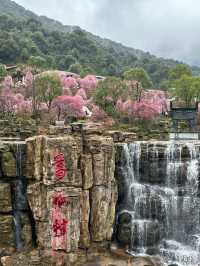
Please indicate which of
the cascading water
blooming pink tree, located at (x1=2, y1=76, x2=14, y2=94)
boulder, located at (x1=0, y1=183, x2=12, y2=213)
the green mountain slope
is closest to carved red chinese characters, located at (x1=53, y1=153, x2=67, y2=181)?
boulder, located at (x1=0, y1=183, x2=12, y2=213)

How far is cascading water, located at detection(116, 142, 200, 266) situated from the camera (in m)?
24.5

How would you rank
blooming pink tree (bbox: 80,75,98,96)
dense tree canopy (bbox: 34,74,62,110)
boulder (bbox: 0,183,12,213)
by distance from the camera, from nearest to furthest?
boulder (bbox: 0,183,12,213), dense tree canopy (bbox: 34,74,62,110), blooming pink tree (bbox: 80,75,98,96)

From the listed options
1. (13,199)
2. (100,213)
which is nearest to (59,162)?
(100,213)

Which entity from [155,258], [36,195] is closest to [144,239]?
[155,258]

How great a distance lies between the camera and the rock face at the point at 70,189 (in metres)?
21.8

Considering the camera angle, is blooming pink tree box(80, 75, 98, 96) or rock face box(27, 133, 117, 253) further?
blooming pink tree box(80, 75, 98, 96)

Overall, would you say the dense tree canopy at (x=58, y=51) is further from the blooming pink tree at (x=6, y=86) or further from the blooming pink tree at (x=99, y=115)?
the blooming pink tree at (x=99, y=115)

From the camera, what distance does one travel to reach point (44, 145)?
72.6ft

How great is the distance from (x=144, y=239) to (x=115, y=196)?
312 centimetres

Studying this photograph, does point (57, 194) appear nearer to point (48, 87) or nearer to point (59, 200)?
point (59, 200)

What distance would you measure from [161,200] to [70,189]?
251 inches

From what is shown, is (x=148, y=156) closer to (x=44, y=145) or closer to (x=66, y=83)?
(x=44, y=145)

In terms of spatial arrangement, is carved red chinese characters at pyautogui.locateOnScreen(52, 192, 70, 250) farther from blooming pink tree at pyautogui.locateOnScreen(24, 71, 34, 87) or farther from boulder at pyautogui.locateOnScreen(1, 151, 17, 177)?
blooming pink tree at pyautogui.locateOnScreen(24, 71, 34, 87)

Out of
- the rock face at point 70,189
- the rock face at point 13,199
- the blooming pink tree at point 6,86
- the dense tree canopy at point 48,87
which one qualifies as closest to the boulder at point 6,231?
the rock face at point 13,199
